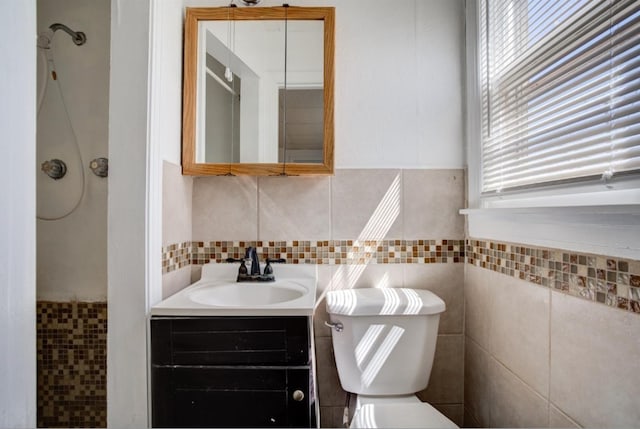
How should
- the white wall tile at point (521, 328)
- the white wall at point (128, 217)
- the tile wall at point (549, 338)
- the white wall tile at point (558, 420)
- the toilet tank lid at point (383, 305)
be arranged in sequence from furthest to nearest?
the toilet tank lid at point (383, 305) < the white wall at point (128, 217) < the white wall tile at point (521, 328) < the white wall tile at point (558, 420) < the tile wall at point (549, 338)

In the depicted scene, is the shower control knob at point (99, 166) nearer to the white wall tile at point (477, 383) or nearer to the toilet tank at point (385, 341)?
the toilet tank at point (385, 341)

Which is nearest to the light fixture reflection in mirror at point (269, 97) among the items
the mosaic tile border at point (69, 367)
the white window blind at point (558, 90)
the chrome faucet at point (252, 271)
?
the chrome faucet at point (252, 271)

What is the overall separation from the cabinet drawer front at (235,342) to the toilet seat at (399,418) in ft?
0.85

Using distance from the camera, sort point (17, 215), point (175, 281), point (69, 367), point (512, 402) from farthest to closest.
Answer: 1. point (69, 367)
2. point (175, 281)
3. point (512, 402)
4. point (17, 215)

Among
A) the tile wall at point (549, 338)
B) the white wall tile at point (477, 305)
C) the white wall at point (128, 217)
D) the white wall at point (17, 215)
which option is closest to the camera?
the white wall at point (17, 215)

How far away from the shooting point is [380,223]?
62.6 inches

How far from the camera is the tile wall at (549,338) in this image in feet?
2.60

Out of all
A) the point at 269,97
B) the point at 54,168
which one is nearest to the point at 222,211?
the point at 269,97

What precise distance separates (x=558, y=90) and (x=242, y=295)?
137 centimetres

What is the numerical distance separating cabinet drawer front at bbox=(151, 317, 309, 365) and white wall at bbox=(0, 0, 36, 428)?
1.38 feet

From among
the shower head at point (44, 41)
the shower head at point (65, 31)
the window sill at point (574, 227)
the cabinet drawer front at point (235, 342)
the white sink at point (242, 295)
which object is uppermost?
the shower head at point (65, 31)

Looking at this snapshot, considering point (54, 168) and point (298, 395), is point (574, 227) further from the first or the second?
point (54, 168)

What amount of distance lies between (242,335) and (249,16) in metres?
1.37

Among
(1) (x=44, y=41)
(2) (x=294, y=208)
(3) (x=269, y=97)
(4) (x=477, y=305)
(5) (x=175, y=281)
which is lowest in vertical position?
(4) (x=477, y=305)
